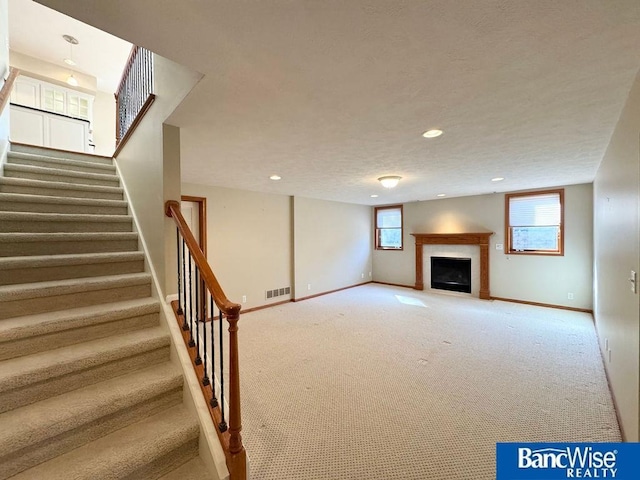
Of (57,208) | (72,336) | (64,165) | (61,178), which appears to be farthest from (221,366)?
(64,165)

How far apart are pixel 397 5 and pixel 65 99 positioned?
6.54 meters

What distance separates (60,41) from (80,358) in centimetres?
553

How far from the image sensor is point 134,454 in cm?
127

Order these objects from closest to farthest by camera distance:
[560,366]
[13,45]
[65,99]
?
[560,366]
[13,45]
[65,99]

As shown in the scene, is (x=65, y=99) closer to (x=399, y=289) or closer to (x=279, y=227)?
(x=279, y=227)

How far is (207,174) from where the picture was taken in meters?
3.62

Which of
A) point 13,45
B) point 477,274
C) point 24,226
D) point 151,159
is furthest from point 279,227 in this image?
point 13,45

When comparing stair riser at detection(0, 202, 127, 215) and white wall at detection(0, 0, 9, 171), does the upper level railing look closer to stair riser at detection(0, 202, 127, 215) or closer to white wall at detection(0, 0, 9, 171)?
stair riser at detection(0, 202, 127, 215)

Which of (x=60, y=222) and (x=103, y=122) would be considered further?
(x=103, y=122)

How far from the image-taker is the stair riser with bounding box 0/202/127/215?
2.22m

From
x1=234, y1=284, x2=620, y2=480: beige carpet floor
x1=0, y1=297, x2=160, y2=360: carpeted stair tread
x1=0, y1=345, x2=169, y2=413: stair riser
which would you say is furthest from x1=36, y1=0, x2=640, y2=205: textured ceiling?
x1=234, y1=284, x2=620, y2=480: beige carpet floor

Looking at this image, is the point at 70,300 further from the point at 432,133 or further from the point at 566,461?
the point at 566,461

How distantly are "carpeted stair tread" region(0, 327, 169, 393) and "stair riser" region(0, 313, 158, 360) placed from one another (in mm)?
32

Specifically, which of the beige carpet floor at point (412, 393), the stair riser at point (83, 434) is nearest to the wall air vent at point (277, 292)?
the beige carpet floor at point (412, 393)
